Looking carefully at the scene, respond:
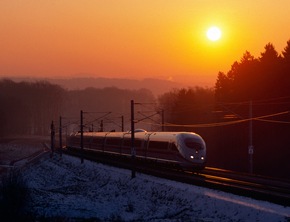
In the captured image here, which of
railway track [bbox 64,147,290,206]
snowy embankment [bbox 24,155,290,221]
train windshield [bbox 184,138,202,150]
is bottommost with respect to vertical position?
snowy embankment [bbox 24,155,290,221]

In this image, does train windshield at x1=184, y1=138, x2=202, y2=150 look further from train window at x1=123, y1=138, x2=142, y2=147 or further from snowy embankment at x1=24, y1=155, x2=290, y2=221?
train window at x1=123, y1=138, x2=142, y2=147

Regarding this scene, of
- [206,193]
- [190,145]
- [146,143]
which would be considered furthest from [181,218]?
[146,143]

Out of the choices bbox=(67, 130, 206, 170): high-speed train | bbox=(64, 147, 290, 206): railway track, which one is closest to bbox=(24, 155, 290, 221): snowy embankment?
bbox=(64, 147, 290, 206): railway track

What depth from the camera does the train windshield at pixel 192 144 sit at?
44.7 meters

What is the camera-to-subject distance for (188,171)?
4653 cm

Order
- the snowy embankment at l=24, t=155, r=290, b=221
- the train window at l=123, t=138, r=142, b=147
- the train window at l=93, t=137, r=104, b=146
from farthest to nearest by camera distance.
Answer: the train window at l=93, t=137, r=104, b=146 < the train window at l=123, t=138, r=142, b=147 < the snowy embankment at l=24, t=155, r=290, b=221

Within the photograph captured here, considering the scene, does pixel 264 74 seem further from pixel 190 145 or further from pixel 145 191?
pixel 145 191

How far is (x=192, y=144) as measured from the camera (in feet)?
148

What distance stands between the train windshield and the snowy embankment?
4.22 m

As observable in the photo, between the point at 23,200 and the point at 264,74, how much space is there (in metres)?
37.4

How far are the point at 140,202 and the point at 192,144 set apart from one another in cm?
896

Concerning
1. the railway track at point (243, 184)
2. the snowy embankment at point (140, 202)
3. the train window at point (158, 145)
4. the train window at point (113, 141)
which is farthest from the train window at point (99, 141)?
the train window at point (158, 145)

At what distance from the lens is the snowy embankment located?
2744 centimetres

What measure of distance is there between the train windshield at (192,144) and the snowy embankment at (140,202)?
4.22 meters
